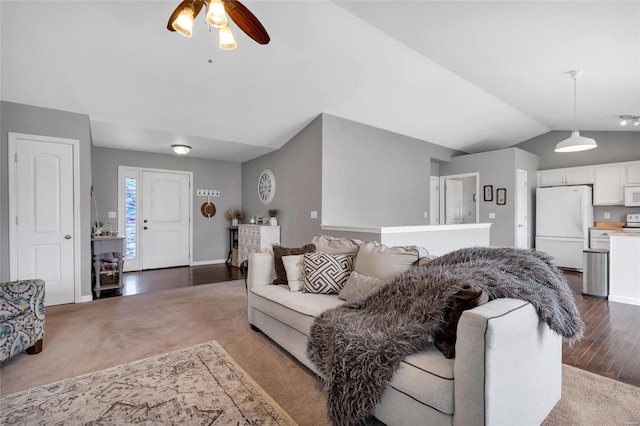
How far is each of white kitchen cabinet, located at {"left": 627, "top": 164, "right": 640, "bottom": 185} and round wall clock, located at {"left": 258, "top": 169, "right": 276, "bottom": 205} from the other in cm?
656

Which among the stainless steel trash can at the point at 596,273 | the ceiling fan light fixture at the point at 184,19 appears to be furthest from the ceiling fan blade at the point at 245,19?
the stainless steel trash can at the point at 596,273

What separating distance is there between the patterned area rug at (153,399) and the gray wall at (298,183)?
2772mm

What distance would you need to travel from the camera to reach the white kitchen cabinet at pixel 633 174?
5560 mm

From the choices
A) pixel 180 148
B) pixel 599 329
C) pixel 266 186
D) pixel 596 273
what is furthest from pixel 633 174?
pixel 180 148

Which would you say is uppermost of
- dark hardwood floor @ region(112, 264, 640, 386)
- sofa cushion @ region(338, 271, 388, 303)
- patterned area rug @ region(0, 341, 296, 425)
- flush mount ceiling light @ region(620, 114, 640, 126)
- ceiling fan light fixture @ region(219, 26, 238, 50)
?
flush mount ceiling light @ region(620, 114, 640, 126)

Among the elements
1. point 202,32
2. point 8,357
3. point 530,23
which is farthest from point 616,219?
point 8,357

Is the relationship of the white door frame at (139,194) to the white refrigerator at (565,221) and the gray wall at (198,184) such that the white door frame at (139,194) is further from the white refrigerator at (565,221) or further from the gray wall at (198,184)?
the white refrigerator at (565,221)

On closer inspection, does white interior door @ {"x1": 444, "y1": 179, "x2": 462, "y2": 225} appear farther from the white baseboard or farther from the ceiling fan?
the ceiling fan

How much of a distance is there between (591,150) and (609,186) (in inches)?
32.4

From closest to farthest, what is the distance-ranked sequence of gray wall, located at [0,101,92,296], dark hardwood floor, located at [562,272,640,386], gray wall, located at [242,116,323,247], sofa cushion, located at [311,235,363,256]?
dark hardwood floor, located at [562,272,640,386] < sofa cushion, located at [311,235,363,256] < gray wall, located at [0,101,92,296] < gray wall, located at [242,116,323,247]

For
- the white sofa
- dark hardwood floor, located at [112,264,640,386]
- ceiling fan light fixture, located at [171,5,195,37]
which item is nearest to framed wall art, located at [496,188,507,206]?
dark hardwood floor, located at [112,264,640,386]

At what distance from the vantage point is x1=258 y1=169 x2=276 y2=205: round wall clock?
5844mm

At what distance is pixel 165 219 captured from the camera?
6.28 meters

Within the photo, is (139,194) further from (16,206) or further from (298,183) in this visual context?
(298,183)
